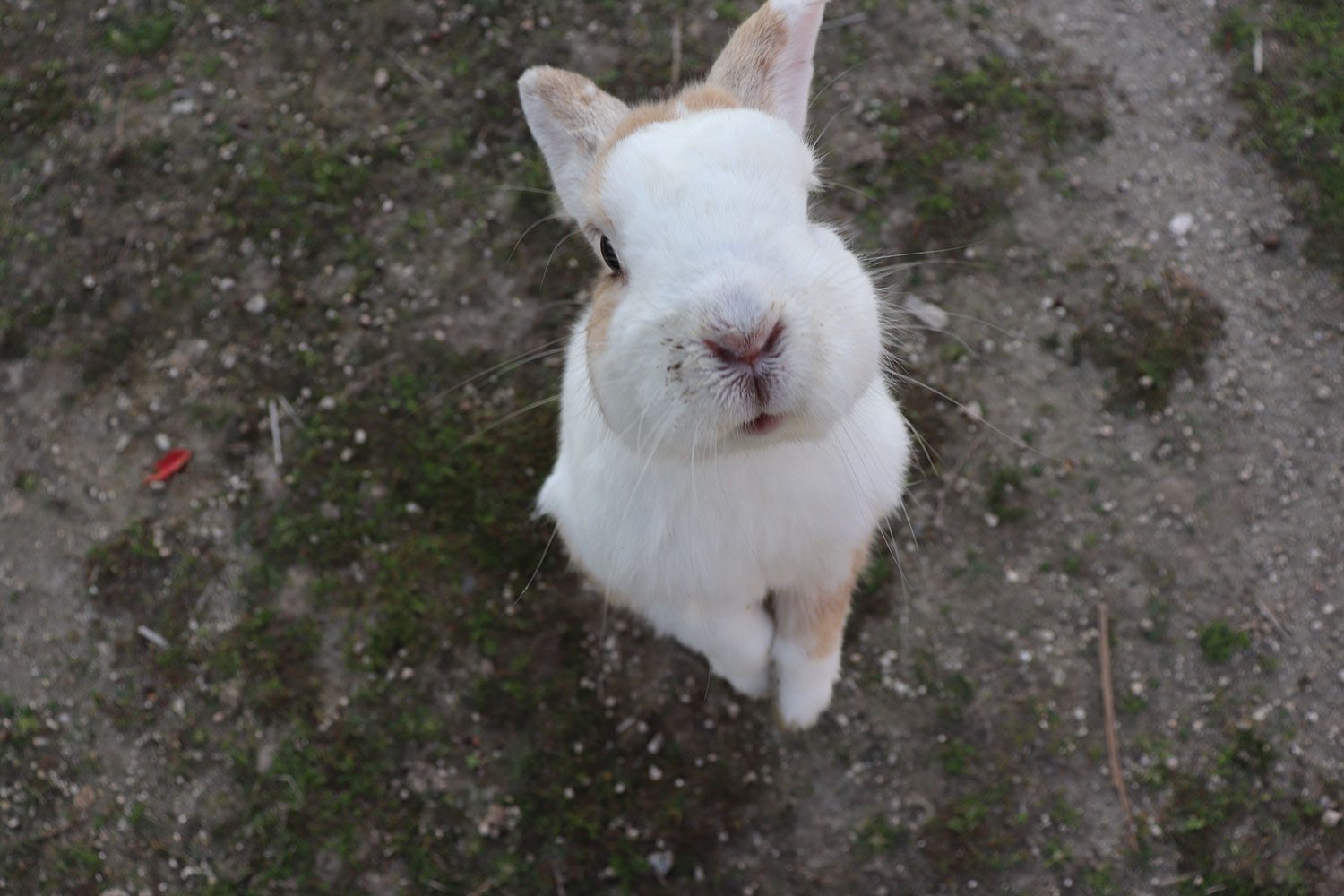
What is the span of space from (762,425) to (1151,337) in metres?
2.94

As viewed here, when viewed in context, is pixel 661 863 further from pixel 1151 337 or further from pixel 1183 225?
pixel 1183 225

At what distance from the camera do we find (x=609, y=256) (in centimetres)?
251

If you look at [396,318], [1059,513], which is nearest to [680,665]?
[1059,513]

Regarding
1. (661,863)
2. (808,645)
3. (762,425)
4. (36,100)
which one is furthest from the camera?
(36,100)

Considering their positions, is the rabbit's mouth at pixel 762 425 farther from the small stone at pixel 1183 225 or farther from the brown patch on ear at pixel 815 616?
the small stone at pixel 1183 225

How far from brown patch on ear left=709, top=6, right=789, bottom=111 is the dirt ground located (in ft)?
5.26

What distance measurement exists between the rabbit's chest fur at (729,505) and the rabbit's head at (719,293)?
0.35m

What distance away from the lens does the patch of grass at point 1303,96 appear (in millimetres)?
4328

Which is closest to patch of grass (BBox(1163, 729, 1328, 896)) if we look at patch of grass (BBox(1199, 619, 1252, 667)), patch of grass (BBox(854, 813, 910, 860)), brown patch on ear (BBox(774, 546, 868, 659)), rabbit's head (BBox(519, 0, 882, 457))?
patch of grass (BBox(1199, 619, 1252, 667))

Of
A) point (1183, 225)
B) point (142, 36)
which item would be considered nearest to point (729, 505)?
point (1183, 225)

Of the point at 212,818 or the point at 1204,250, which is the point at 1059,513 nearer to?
the point at 1204,250

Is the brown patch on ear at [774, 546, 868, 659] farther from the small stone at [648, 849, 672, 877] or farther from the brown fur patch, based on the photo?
the brown fur patch

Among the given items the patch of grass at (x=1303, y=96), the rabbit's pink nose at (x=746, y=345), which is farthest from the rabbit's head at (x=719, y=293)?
the patch of grass at (x=1303, y=96)

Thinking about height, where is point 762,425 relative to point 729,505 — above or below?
above
